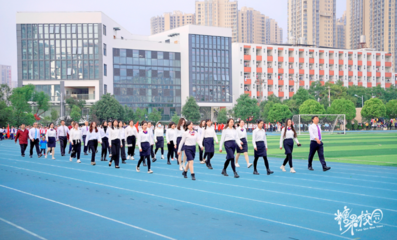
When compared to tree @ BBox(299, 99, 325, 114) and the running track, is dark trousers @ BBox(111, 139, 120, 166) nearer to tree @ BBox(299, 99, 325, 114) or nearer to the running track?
the running track

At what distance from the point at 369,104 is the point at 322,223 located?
6420cm

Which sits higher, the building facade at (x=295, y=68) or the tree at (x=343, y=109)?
the building facade at (x=295, y=68)

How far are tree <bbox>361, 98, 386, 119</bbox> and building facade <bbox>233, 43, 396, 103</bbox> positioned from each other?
86.6 ft

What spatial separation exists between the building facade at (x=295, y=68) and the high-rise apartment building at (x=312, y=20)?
58718 millimetres

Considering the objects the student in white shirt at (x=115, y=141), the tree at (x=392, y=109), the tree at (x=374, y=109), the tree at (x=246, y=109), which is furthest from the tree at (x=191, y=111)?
the student in white shirt at (x=115, y=141)

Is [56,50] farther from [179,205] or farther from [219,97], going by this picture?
[179,205]

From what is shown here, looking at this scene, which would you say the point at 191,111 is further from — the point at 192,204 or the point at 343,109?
the point at 192,204

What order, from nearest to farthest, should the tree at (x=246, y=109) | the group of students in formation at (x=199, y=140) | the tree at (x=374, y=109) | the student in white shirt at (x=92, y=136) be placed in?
the group of students in formation at (x=199, y=140)
the student in white shirt at (x=92, y=136)
the tree at (x=374, y=109)
the tree at (x=246, y=109)

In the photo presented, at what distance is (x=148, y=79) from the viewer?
8319cm

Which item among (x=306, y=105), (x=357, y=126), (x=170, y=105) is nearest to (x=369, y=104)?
(x=357, y=126)

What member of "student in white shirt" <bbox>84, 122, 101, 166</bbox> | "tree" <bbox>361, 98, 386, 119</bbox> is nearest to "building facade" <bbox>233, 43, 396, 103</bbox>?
"tree" <bbox>361, 98, 386, 119</bbox>

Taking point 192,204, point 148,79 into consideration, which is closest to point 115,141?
point 192,204

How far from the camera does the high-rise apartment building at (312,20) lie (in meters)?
164

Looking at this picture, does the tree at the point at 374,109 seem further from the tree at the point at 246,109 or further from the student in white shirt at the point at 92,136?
the student in white shirt at the point at 92,136
